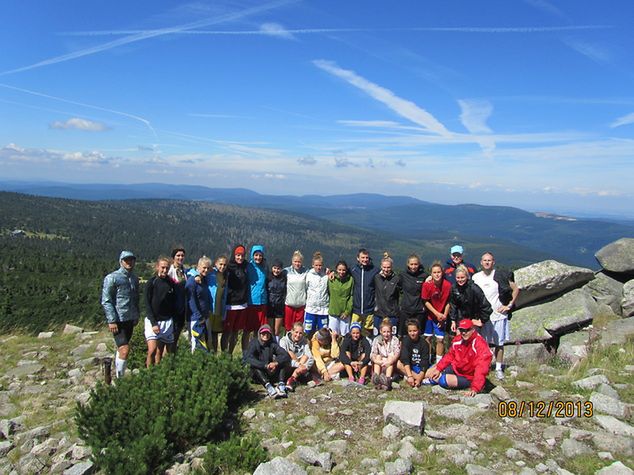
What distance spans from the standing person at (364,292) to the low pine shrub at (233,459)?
4699 mm

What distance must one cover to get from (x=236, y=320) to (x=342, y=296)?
266 centimetres

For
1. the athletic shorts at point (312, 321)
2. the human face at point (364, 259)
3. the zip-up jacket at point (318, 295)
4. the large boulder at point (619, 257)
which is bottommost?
the athletic shorts at point (312, 321)

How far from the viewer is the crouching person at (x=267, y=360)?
871 centimetres

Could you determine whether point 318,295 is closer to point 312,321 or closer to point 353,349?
point 312,321

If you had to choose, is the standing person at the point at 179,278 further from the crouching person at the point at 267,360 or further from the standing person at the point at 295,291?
the standing person at the point at 295,291

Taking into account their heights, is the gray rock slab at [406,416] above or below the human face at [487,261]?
below

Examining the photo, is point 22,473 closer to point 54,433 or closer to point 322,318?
point 54,433

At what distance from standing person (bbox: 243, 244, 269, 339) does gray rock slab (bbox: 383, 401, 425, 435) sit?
14.4 feet

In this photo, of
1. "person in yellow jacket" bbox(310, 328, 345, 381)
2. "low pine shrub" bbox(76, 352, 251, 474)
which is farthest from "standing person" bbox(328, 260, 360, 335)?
"low pine shrub" bbox(76, 352, 251, 474)

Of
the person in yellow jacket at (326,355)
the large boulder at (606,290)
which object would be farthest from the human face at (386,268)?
the large boulder at (606,290)

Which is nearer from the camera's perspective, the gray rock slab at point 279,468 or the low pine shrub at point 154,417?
the gray rock slab at point 279,468

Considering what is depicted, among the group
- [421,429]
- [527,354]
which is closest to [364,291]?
[421,429]

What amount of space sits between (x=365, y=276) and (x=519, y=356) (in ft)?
15.8

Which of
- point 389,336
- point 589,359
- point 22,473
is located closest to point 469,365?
point 389,336
